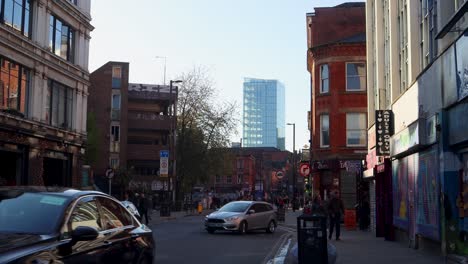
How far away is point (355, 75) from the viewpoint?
42.0 m

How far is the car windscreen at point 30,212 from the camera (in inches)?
220

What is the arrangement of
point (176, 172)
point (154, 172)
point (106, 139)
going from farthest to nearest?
1. point (154, 172)
2. point (106, 139)
3. point (176, 172)

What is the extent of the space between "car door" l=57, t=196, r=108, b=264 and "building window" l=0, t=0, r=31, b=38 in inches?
932

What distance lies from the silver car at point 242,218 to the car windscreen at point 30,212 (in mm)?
19539

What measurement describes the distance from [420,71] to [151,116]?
58313 mm

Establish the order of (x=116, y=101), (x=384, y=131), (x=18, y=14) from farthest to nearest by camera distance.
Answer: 1. (x=116, y=101)
2. (x=18, y=14)
3. (x=384, y=131)

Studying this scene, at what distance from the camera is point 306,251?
1290cm

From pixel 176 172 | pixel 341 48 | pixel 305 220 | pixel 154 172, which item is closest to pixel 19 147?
pixel 305 220

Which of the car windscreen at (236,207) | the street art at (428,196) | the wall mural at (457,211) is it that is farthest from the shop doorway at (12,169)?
the wall mural at (457,211)

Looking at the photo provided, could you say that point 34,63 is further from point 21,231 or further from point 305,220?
point 21,231

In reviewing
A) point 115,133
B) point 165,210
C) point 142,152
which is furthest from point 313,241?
point 142,152

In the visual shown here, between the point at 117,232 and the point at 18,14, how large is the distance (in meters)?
25.3

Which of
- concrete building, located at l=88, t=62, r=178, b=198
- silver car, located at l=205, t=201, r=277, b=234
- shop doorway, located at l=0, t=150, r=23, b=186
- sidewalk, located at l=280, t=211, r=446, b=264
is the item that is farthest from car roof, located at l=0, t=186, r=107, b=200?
concrete building, located at l=88, t=62, r=178, b=198

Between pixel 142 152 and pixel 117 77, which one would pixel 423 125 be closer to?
pixel 142 152
